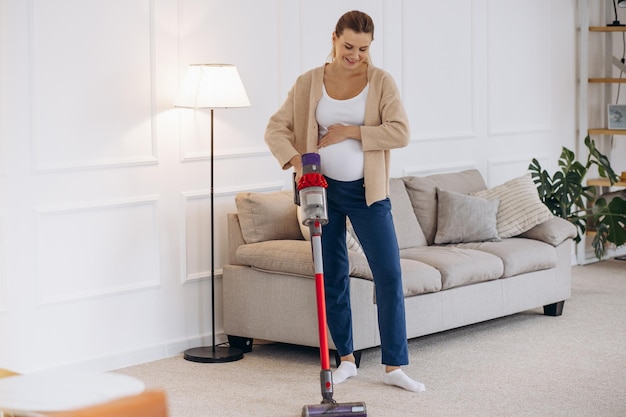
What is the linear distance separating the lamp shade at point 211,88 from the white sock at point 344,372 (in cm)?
124

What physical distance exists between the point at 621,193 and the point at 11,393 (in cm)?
579

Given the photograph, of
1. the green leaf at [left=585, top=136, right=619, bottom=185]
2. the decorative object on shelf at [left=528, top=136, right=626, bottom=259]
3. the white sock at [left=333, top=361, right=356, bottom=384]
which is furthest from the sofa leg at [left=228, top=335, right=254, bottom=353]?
the green leaf at [left=585, top=136, right=619, bottom=185]

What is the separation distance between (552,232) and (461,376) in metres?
1.44

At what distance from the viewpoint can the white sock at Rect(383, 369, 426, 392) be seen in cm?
409

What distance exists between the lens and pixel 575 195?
6.27m

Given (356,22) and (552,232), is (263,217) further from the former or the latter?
(552,232)

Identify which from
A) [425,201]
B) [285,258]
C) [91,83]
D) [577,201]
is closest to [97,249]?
[91,83]

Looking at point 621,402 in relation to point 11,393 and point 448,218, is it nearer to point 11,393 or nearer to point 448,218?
point 448,218

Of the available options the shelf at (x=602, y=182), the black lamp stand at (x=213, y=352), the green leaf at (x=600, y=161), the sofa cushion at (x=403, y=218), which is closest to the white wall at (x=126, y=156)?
the black lamp stand at (x=213, y=352)

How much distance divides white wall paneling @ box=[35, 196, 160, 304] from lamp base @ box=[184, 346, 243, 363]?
36 cm

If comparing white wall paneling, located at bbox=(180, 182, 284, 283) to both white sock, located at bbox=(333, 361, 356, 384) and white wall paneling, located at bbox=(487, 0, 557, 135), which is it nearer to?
white sock, located at bbox=(333, 361, 356, 384)

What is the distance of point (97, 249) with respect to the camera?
4492 millimetres

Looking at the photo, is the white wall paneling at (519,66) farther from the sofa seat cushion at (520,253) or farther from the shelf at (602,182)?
the sofa seat cushion at (520,253)

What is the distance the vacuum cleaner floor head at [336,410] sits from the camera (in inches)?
143
